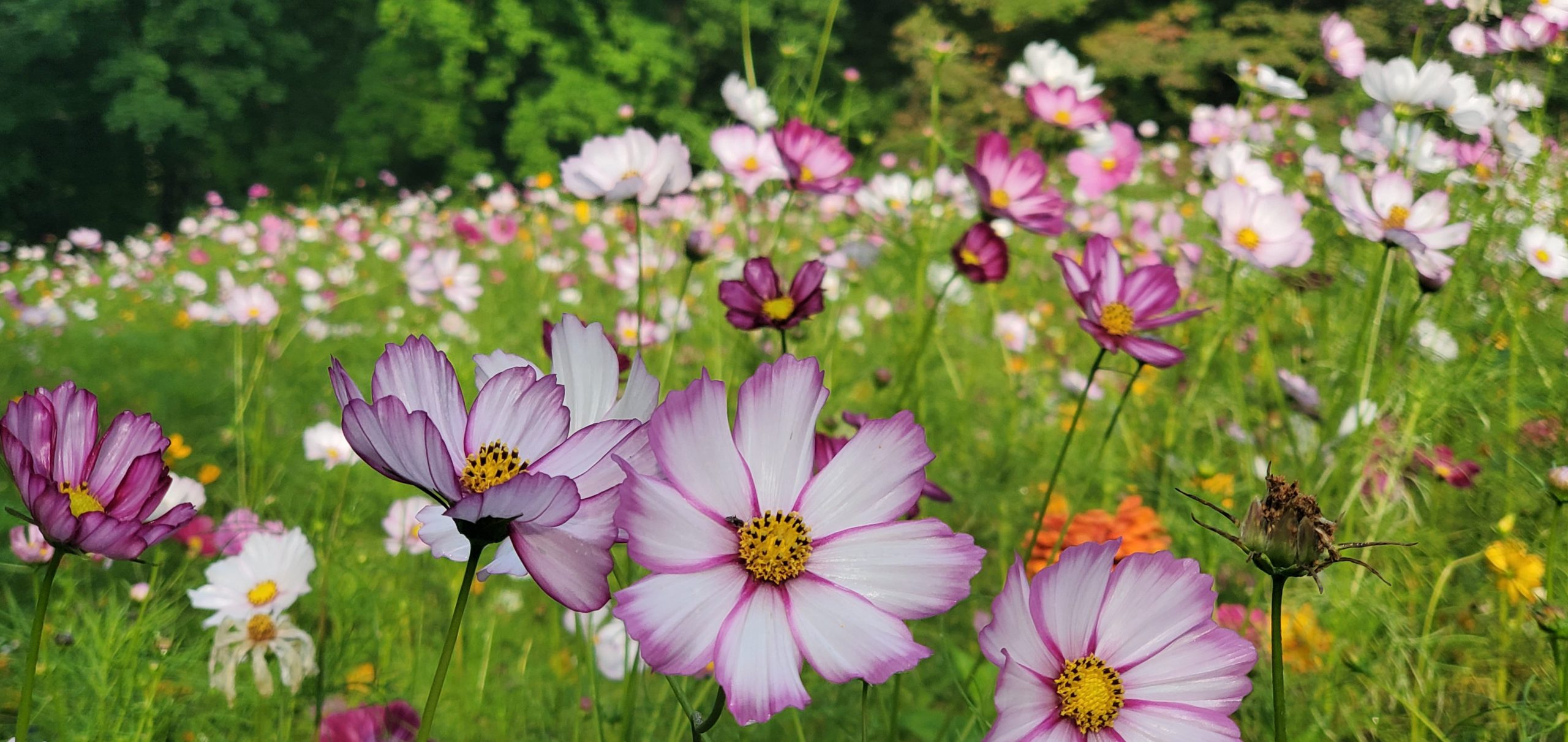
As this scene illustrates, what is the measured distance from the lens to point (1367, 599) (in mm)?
770

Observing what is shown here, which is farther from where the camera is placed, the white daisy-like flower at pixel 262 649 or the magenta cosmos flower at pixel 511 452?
the white daisy-like flower at pixel 262 649

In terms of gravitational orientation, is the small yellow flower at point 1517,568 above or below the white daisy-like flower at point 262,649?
below

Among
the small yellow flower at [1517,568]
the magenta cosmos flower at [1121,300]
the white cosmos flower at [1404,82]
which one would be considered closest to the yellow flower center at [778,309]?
the magenta cosmos flower at [1121,300]

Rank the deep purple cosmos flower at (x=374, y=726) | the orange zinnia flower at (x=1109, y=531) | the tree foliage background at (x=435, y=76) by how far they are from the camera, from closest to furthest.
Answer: the deep purple cosmos flower at (x=374, y=726) < the orange zinnia flower at (x=1109, y=531) < the tree foliage background at (x=435, y=76)

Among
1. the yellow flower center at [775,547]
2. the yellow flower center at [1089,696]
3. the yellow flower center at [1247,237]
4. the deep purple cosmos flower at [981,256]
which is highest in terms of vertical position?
the yellow flower center at [775,547]

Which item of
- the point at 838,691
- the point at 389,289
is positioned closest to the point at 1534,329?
the point at 838,691

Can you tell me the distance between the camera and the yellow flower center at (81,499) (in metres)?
0.28

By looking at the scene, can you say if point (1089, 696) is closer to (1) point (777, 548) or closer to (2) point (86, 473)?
(1) point (777, 548)

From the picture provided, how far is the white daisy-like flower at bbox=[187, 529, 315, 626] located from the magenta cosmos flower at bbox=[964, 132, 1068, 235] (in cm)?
58

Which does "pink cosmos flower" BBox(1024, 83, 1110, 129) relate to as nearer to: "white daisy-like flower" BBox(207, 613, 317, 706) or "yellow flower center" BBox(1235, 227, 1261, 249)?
"yellow flower center" BBox(1235, 227, 1261, 249)

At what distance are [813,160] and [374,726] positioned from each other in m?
0.52

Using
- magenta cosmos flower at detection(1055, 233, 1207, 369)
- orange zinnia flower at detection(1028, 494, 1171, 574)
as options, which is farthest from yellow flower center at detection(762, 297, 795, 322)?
orange zinnia flower at detection(1028, 494, 1171, 574)

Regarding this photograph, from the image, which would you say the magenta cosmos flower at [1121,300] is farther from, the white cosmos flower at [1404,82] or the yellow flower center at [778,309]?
the white cosmos flower at [1404,82]

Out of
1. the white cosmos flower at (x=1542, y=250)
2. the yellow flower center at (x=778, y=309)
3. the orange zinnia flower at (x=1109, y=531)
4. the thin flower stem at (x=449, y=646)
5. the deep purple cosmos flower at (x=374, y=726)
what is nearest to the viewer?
the thin flower stem at (x=449, y=646)
